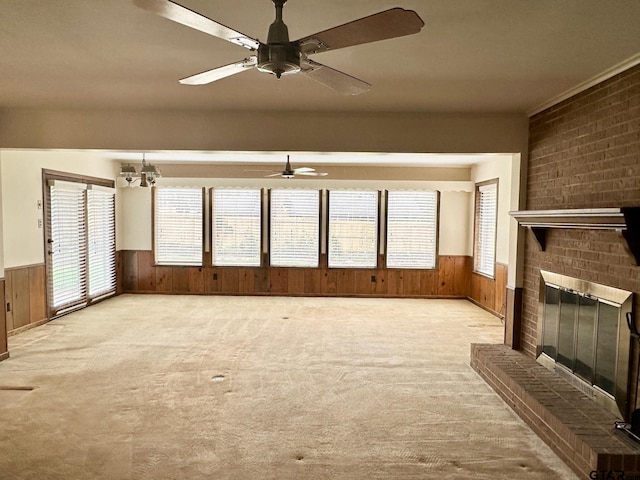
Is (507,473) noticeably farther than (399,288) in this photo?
No

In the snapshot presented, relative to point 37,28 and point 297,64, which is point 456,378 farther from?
point 37,28

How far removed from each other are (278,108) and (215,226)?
14.2 ft

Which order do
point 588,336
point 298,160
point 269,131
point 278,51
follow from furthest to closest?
point 298,160 → point 269,131 → point 588,336 → point 278,51

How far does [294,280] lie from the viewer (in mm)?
7977

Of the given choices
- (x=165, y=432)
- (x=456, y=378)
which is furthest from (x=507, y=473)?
(x=165, y=432)

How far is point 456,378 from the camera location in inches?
157

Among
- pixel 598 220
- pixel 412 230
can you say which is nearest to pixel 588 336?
pixel 598 220

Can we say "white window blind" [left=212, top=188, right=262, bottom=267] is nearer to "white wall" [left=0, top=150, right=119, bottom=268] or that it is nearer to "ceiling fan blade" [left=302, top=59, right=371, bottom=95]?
"white wall" [left=0, top=150, right=119, bottom=268]

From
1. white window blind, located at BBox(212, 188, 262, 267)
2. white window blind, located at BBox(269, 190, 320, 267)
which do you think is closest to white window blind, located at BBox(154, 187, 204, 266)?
white window blind, located at BBox(212, 188, 262, 267)

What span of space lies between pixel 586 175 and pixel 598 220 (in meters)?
0.69

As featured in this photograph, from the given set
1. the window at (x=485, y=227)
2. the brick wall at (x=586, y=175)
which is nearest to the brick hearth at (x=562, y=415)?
the brick wall at (x=586, y=175)

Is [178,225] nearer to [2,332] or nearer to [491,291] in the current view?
[2,332]

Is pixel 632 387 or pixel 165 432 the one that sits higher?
pixel 632 387

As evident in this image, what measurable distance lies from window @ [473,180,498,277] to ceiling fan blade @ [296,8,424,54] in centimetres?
551
